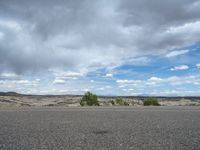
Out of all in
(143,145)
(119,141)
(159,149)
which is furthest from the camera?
(119,141)

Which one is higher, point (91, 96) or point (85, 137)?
point (91, 96)

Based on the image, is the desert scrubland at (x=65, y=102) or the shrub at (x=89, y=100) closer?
the shrub at (x=89, y=100)

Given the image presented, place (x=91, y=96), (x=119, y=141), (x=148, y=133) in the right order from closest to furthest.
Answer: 1. (x=119, y=141)
2. (x=148, y=133)
3. (x=91, y=96)

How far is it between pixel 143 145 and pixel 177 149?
51.8 inches

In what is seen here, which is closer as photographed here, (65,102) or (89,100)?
(89,100)

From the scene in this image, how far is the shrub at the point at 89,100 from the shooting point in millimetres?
53331

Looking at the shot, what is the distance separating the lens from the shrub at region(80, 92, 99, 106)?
2100 inches

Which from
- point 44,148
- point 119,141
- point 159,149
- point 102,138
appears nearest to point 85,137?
point 102,138

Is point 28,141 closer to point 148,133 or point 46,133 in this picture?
point 46,133

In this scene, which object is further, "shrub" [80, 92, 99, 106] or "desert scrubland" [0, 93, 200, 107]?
"desert scrubland" [0, 93, 200, 107]

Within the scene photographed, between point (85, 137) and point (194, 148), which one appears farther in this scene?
point (85, 137)

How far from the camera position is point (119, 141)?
12102mm

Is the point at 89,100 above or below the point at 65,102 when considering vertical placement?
below

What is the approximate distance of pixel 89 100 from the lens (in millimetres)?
53719
